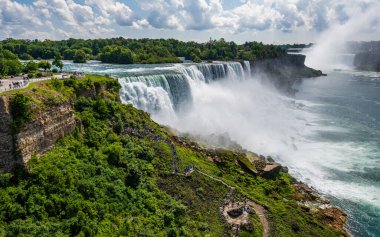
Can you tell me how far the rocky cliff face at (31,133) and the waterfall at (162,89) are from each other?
1558 centimetres

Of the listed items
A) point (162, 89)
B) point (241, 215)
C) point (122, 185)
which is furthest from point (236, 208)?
point (162, 89)

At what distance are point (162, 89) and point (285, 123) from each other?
23.2 metres

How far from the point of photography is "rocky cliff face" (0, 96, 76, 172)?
20.2 m

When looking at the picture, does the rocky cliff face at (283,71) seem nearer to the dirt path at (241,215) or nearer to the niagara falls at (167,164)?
the niagara falls at (167,164)

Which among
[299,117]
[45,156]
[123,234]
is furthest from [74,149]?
[299,117]

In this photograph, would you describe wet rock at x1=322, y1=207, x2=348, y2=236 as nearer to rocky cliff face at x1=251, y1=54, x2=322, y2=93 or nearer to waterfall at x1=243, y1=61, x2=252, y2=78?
waterfall at x1=243, y1=61, x2=252, y2=78

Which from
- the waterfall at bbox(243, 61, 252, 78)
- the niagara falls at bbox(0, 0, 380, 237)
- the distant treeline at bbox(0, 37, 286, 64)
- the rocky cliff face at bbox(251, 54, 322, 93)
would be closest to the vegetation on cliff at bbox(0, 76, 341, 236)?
the niagara falls at bbox(0, 0, 380, 237)

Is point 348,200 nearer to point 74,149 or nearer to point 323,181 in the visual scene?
point 323,181

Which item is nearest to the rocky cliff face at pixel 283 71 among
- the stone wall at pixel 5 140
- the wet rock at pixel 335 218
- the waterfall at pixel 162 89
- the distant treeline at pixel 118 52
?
the distant treeline at pixel 118 52

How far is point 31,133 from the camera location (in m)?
21.5

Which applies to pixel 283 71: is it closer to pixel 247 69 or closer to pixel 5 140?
pixel 247 69

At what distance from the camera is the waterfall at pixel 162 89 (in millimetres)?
41688

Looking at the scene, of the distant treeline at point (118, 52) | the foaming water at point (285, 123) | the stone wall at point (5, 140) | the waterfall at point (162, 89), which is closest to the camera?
the stone wall at point (5, 140)

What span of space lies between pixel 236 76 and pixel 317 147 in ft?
113
